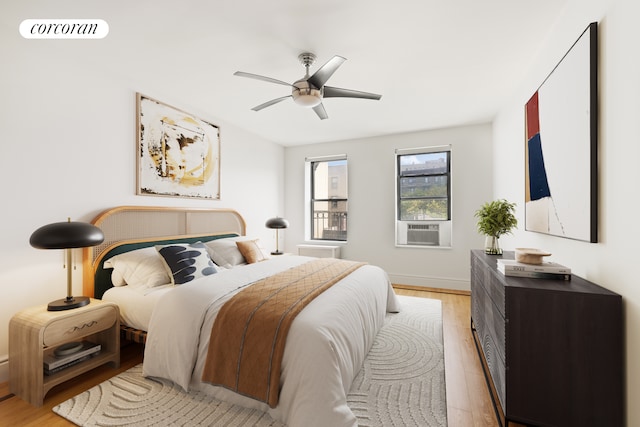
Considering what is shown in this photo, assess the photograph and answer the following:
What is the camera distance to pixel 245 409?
179 cm

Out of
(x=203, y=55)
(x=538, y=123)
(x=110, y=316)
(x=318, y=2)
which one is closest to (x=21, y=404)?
(x=110, y=316)

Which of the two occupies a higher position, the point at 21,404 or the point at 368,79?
the point at 368,79

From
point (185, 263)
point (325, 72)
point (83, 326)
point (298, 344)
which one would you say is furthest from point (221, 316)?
point (325, 72)

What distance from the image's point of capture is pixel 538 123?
7.31 ft

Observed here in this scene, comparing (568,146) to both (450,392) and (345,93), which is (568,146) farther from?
(450,392)

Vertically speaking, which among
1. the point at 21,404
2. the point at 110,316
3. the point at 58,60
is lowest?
the point at 21,404

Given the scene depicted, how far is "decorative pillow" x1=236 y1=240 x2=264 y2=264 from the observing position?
133 inches

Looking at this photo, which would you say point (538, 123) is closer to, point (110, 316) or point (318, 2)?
point (318, 2)

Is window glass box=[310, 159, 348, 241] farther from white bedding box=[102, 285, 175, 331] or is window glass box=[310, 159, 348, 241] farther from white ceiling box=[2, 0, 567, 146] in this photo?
white bedding box=[102, 285, 175, 331]

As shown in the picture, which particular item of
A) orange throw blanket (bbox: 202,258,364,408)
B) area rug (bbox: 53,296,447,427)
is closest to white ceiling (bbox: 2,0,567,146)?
orange throw blanket (bbox: 202,258,364,408)

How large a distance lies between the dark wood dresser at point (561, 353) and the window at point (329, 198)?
392 centimetres

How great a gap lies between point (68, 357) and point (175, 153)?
7.19 ft

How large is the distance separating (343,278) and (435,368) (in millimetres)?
989

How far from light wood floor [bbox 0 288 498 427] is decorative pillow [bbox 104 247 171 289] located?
621 millimetres
